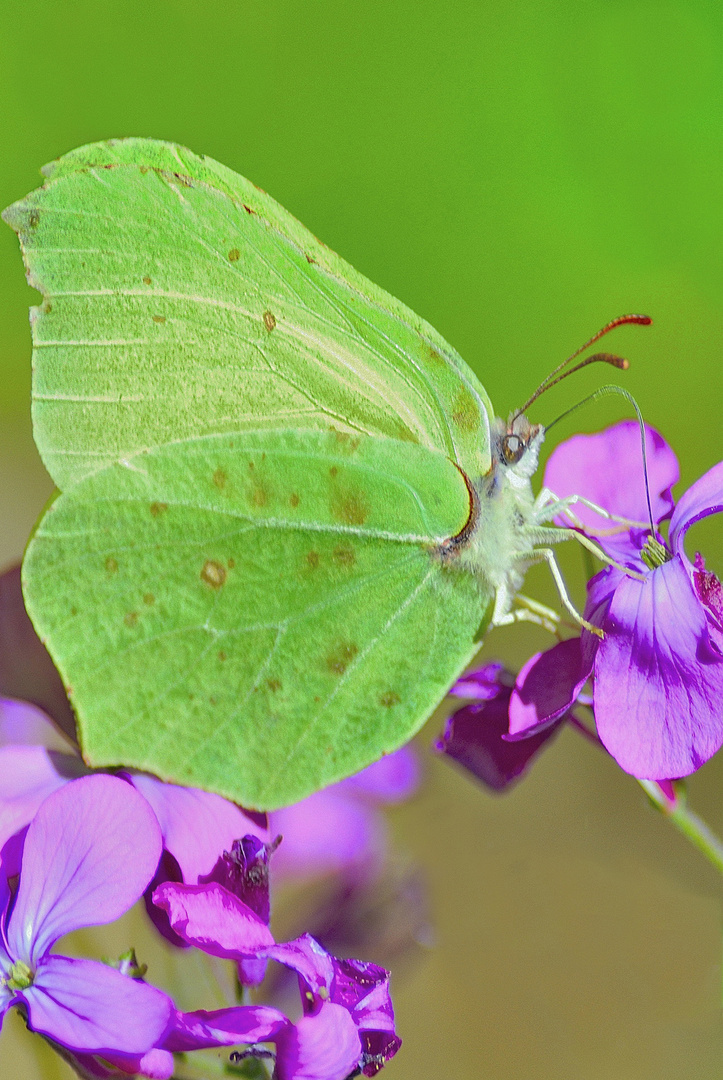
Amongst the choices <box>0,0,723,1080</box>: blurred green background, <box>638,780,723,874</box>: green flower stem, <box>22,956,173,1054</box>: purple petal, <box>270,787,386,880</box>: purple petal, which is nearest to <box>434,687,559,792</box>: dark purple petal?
<box>638,780,723,874</box>: green flower stem

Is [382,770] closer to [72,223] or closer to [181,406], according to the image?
[181,406]

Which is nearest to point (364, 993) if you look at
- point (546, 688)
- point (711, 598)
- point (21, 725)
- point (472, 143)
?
point (546, 688)

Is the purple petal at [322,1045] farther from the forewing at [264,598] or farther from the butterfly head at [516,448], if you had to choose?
the butterfly head at [516,448]

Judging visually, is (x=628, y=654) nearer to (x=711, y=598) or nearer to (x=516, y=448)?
(x=711, y=598)

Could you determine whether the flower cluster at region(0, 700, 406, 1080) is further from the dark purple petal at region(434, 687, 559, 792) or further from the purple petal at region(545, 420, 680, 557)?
the purple petal at region(545, 420, 680, 557)

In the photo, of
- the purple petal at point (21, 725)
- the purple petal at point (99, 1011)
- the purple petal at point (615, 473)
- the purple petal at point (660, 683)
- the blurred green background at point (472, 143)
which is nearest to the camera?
the purple petal at point (99, 1011)

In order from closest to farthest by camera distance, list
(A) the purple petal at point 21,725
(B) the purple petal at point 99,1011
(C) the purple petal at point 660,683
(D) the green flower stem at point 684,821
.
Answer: (B) the purple petal at point 99,1011
(C) the purple petal at point 660,683
(D) the green flower stem at point 684,821
(A) the purple petal at point 21,725

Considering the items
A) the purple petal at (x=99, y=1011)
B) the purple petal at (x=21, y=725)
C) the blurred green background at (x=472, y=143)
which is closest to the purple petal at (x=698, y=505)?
the purple petal at (x=99, y=1011)
